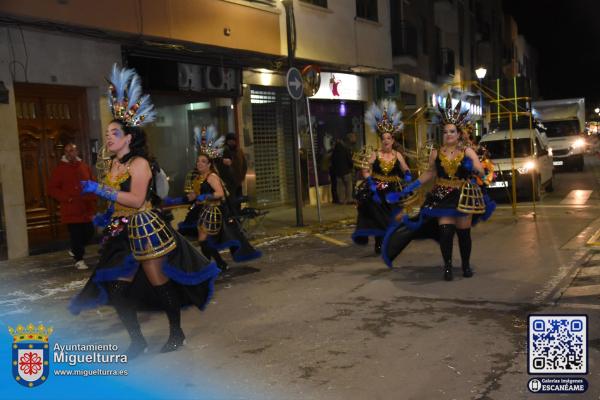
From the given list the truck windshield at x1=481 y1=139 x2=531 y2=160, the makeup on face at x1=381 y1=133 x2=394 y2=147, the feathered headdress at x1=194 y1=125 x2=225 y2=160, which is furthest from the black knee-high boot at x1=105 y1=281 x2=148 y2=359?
the truck windshield at x1=481 y1=139 x2=531 y2=160

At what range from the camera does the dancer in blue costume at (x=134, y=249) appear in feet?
16.5

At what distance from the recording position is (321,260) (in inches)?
369

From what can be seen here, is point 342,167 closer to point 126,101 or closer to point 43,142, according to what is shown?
point 43,142

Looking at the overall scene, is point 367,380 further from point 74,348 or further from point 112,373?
point 74,348

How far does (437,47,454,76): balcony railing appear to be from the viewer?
28750 millimetres

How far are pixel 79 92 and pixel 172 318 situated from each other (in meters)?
7.93

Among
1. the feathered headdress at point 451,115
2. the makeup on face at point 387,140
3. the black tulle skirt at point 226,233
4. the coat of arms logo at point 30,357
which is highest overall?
the feathered headdress at point 451,115

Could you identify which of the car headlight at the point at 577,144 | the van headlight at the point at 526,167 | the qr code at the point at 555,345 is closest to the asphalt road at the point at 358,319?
the qr code at the point at 555,345

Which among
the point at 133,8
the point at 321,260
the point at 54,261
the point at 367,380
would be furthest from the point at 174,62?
the point at 367,380

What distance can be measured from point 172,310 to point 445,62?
86.1 ft

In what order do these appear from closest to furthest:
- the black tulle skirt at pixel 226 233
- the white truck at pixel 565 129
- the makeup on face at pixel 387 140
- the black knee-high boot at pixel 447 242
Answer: the black knee-high boot at pixel 447 242 → the black tulle skirt at pixel 226 233 → the makeup on face at pixel 387 140 → the white truck at pixel 565 129

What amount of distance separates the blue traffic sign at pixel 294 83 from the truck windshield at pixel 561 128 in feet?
61.4

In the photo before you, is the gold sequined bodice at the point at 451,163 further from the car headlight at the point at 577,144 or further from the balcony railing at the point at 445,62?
the balcony railing at the point at 445,62

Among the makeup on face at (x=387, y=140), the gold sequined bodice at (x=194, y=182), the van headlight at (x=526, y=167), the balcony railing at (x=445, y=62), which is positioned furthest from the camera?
the balcony railing at (x=445, y=62)
